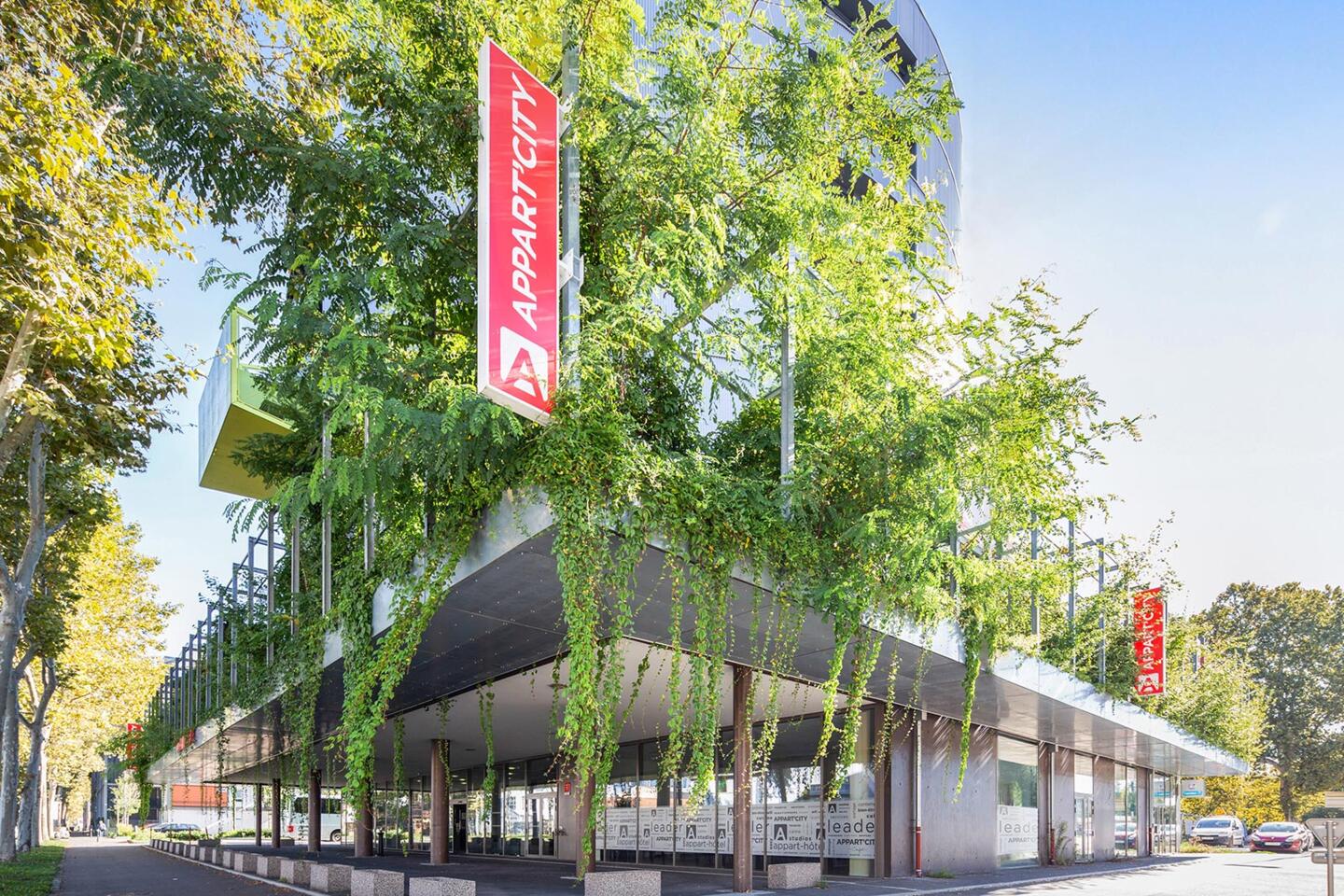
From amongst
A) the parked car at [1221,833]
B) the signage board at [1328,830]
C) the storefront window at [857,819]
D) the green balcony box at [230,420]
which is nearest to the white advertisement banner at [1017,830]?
the storefront window at [857,819]

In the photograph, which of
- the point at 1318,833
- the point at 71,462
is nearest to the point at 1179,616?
the point at 1318,833

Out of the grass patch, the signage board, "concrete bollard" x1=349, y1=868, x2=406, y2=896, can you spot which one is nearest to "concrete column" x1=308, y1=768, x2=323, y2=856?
the grass patch

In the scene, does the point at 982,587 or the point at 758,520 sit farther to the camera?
the point at 982,587

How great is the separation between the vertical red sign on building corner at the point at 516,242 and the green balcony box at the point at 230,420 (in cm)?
1303

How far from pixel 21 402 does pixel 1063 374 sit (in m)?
12.9

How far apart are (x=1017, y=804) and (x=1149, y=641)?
5163 millimetres

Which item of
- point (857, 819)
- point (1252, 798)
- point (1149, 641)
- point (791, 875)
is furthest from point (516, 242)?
point (1252, 798)

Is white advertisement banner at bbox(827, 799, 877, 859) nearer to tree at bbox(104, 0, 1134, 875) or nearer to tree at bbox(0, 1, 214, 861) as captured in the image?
tree at bbox(104, 0, 1134, 875)

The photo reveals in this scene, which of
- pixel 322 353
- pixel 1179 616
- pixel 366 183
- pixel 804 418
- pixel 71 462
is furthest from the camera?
pixel 1179 616

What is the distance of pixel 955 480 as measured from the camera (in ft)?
37.1

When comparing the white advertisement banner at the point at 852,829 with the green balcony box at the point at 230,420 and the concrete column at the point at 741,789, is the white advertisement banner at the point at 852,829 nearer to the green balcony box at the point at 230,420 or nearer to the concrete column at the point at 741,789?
the concrete column at the point at 741,789

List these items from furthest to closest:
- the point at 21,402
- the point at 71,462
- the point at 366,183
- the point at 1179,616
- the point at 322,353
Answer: the point at 1179,616 < the point at 71,462 < the point at 21,402 < the point at 366,183 < the point at 322,353

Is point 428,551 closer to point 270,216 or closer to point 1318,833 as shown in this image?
point 270,216

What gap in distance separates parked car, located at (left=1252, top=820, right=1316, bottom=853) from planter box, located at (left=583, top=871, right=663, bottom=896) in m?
34.7
